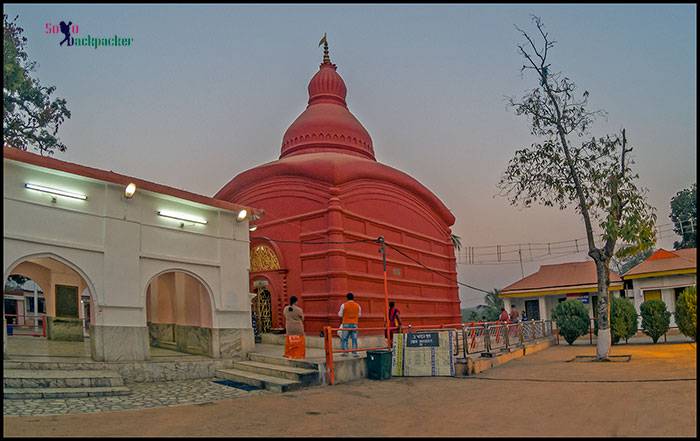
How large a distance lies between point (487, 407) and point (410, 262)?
35.7 ft

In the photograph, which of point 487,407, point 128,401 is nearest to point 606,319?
point 487,407

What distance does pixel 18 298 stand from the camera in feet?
120

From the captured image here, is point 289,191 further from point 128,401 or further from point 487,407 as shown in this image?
point 487,407

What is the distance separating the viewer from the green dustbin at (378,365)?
36.1 ft

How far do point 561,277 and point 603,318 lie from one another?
53.4 ft

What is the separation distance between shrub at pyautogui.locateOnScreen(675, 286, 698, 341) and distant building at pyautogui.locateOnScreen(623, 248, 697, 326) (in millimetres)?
6731

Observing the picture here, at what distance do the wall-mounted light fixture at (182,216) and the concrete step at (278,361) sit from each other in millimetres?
3200

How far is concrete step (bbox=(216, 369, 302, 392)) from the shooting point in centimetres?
959

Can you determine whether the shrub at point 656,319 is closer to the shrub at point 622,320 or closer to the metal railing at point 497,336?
the shrub at point 622,320

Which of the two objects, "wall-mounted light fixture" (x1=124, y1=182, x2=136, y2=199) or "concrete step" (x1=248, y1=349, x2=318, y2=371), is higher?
"wall-mounted light fixture" (x1=124, y1=182, x2=136, y2=199)

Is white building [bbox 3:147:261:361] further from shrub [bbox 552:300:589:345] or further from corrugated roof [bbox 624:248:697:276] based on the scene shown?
corrugated roof [bbox 624:248:697:276]

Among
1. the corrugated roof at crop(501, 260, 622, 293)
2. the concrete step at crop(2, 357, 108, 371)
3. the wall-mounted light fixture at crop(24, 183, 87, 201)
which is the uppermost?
the wall-mounted light fixture at crop(24, 183, 87, 201)

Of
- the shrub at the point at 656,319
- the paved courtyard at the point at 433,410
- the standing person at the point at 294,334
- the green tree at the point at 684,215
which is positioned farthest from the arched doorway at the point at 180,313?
the green tree at the point at 684,215

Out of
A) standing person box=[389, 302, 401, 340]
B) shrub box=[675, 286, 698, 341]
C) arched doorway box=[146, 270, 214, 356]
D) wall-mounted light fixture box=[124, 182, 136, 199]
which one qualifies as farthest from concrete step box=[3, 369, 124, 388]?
shrub box=[675, 286, 698, 341]
